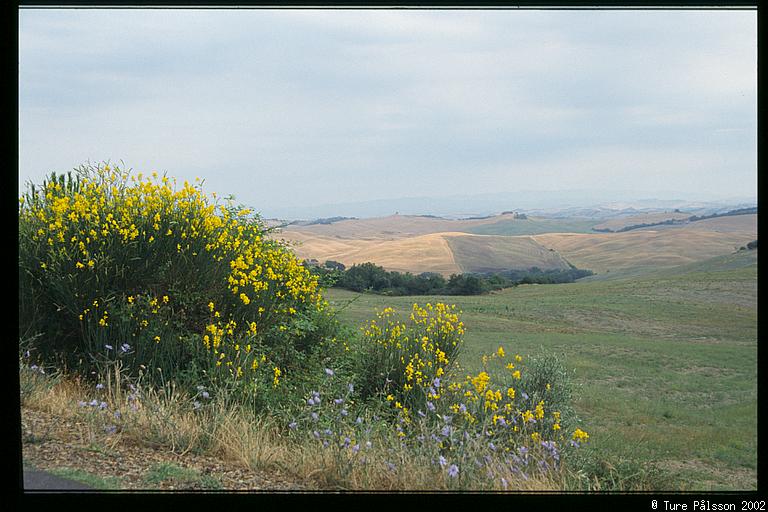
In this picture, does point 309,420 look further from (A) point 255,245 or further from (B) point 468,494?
(A) point 255,245

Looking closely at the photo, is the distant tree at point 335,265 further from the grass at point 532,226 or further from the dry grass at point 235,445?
the dry grass at point 235,445

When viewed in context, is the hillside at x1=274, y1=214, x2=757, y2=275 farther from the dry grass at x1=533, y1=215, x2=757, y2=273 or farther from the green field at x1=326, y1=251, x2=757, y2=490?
the green field at x1=326, y1=251, x2=757, y2=490

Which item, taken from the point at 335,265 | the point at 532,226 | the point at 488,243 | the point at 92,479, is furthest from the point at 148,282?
the point at 532,226

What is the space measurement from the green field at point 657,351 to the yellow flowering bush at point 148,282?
0.97 meters

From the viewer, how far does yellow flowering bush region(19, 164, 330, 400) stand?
449cm

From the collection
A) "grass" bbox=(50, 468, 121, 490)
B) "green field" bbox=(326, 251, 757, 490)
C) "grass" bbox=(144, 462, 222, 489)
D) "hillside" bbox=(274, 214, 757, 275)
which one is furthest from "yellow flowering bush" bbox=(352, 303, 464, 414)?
"grass" bbox=(50, 468, 121, 490)

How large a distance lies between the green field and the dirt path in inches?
80.3

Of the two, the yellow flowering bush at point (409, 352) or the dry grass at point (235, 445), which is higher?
the yellow flowering bush at point (409, 352)

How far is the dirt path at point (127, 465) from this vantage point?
11.6 feet

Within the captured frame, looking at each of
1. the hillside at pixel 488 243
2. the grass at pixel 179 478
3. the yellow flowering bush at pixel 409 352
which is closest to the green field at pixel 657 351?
the hillside at pixel 488 243

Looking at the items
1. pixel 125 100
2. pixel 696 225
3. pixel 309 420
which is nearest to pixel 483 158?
pixel 696 225

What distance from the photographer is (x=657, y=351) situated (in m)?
4.91

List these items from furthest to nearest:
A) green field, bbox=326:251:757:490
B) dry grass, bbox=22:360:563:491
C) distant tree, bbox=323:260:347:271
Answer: distant tree, bbox=323:260:347:271
green field, bbox=326:251:757:490
dry grass, bbox=22:360:563:491

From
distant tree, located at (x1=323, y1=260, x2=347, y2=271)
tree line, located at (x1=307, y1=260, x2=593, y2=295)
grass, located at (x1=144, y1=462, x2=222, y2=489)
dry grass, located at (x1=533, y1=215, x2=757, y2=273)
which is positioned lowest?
grass, located at (x1=144, y1=462, x2=222, y2=489)
